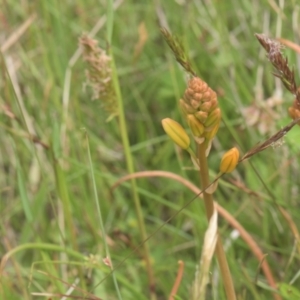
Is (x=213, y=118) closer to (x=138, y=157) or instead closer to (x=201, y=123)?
(x=201, y=123)

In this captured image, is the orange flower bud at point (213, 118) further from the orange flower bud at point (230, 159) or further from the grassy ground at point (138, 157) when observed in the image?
the grassy ground at point (138, 157)

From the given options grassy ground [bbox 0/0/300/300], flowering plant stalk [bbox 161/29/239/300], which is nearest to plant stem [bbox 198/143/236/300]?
flowering plant stalk [bbox 161/29/239/300]

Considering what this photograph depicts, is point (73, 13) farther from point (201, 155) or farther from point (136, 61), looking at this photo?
point (201, 155)

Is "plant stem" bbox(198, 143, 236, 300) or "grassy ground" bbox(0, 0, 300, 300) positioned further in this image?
"grassy ground" bbox(0, 0, 300, 300)

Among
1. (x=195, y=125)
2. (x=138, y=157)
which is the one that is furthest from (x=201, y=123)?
(x=138, y=157)

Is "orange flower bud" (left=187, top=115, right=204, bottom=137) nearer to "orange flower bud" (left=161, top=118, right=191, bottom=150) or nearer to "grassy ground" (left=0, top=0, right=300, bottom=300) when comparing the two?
"orange flower bud" (left=161, top=118, right=191, bottom=150)

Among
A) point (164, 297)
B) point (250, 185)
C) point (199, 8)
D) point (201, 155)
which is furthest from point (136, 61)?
point (201, 155)
